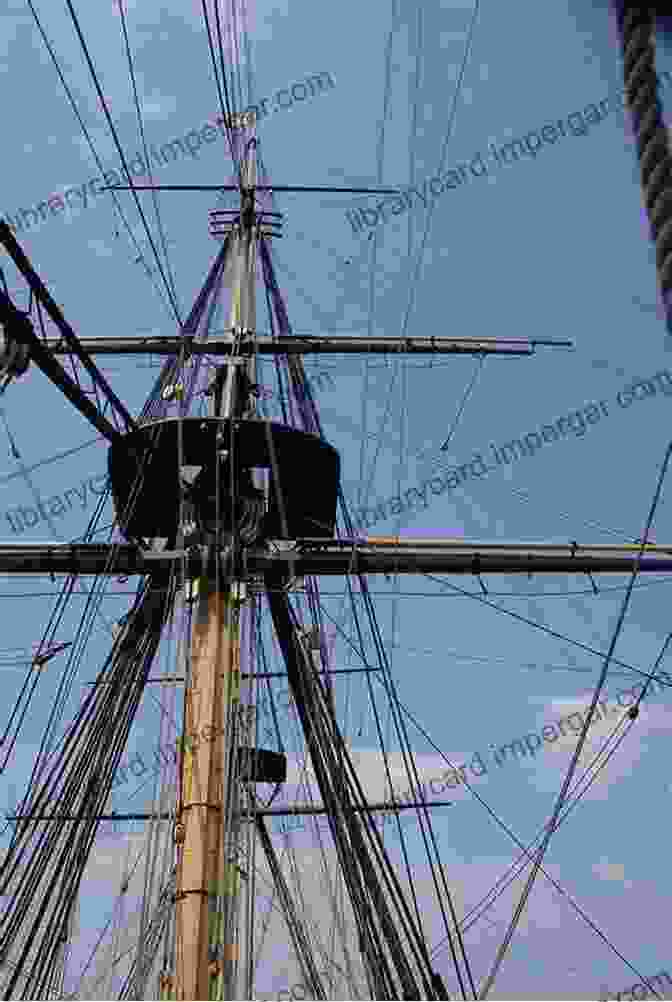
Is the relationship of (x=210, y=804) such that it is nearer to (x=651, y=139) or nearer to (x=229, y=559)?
(x=229, y=559)

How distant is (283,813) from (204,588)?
45.6ft

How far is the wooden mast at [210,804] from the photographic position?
7.54 meters

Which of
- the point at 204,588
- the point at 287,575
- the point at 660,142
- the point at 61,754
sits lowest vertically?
the point at 660,142

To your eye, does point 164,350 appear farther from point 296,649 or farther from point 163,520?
point 296,649

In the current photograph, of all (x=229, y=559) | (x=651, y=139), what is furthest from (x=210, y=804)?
(x=651, y=139)

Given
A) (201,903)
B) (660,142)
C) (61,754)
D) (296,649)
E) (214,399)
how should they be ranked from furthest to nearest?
(214,399), (296,649), (61,754), (201,903), (660,142)

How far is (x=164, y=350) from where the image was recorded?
14.6 metres

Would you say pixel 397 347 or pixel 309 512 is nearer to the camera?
pixel 309 512

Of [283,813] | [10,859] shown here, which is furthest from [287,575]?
[283,813]

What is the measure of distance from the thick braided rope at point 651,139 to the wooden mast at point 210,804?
23.4 ft

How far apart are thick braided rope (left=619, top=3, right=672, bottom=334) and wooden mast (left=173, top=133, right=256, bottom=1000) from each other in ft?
23.4

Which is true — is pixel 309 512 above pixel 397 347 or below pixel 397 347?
below

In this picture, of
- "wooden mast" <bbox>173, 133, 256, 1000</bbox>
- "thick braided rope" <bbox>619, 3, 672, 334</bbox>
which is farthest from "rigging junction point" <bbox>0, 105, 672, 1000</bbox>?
"thick braided rope" <bbox>619, 3, 672, 334</bbox>

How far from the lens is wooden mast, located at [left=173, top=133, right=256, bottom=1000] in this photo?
7.54 m
